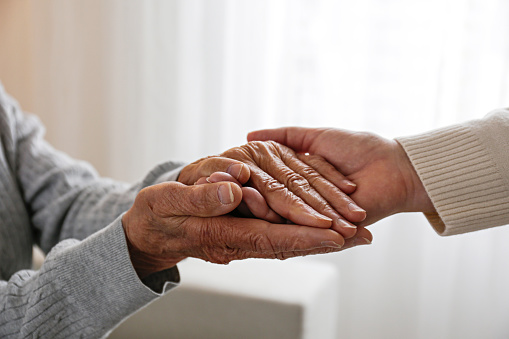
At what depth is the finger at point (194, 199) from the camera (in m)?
0.72

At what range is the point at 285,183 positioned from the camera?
0.86 m

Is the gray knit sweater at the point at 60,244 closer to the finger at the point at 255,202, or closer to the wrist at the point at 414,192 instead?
the finger at the point at 255,202

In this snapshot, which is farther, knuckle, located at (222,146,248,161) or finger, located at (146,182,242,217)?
knuckle, located at (222,146,248,161)

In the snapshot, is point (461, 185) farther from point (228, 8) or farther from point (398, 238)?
point (228, 8)

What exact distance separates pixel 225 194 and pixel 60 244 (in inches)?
14.4

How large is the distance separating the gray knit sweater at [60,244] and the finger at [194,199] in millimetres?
98

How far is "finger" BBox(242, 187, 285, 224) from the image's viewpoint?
79 centimetres

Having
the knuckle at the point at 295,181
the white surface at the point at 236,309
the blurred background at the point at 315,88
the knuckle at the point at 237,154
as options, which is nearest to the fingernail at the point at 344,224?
the knuckle at the point at 295,181

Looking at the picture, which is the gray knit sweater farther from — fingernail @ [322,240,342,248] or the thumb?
fingernail @ [322,240,342,248]

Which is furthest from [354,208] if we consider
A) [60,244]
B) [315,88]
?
[315,88]

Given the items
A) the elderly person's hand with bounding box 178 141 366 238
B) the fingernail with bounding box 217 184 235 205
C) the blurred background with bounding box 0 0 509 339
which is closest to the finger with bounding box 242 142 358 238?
the elderly person's hand with bounding box 178 141 366 238

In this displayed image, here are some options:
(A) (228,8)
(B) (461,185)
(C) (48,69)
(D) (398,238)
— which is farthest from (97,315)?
(C) (48,69)

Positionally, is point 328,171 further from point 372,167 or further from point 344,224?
point 344,224

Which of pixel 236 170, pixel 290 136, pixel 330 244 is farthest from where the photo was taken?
pixel 290 136
